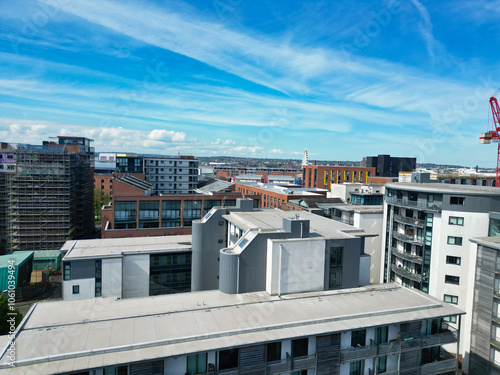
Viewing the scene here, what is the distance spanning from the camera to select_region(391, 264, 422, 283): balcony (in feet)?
105

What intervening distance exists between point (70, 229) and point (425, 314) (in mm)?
56441

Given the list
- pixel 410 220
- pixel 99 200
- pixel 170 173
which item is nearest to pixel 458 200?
pixel 410 220

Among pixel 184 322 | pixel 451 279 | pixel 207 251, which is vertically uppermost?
pixel 207 251

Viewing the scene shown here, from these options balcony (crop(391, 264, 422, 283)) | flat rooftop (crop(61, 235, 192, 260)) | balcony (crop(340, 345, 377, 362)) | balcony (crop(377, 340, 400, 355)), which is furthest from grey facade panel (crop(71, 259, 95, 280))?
balcony (crop(391, 264, 422, 283))

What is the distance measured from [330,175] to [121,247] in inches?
3074

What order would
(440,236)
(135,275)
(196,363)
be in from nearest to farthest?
(196,363) < (135,275) < (440,236)

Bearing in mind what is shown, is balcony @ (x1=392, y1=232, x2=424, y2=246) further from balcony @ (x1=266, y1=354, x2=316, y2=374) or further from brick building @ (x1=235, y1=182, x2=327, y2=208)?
brick building @ (x1=235, y1=182, x2=327, y2=208)

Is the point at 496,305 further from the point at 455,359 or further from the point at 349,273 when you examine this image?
the point at 349,273

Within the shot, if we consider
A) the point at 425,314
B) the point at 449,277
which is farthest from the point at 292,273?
the point at 449,277

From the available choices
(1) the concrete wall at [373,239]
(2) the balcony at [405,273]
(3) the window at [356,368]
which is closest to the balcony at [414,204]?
(1) the concrete wall at [373,239]

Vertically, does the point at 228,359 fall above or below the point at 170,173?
below

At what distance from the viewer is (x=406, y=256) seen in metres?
33.3

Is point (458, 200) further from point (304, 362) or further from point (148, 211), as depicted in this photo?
point (148, 211)

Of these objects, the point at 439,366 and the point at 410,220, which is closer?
the point at 439,366
